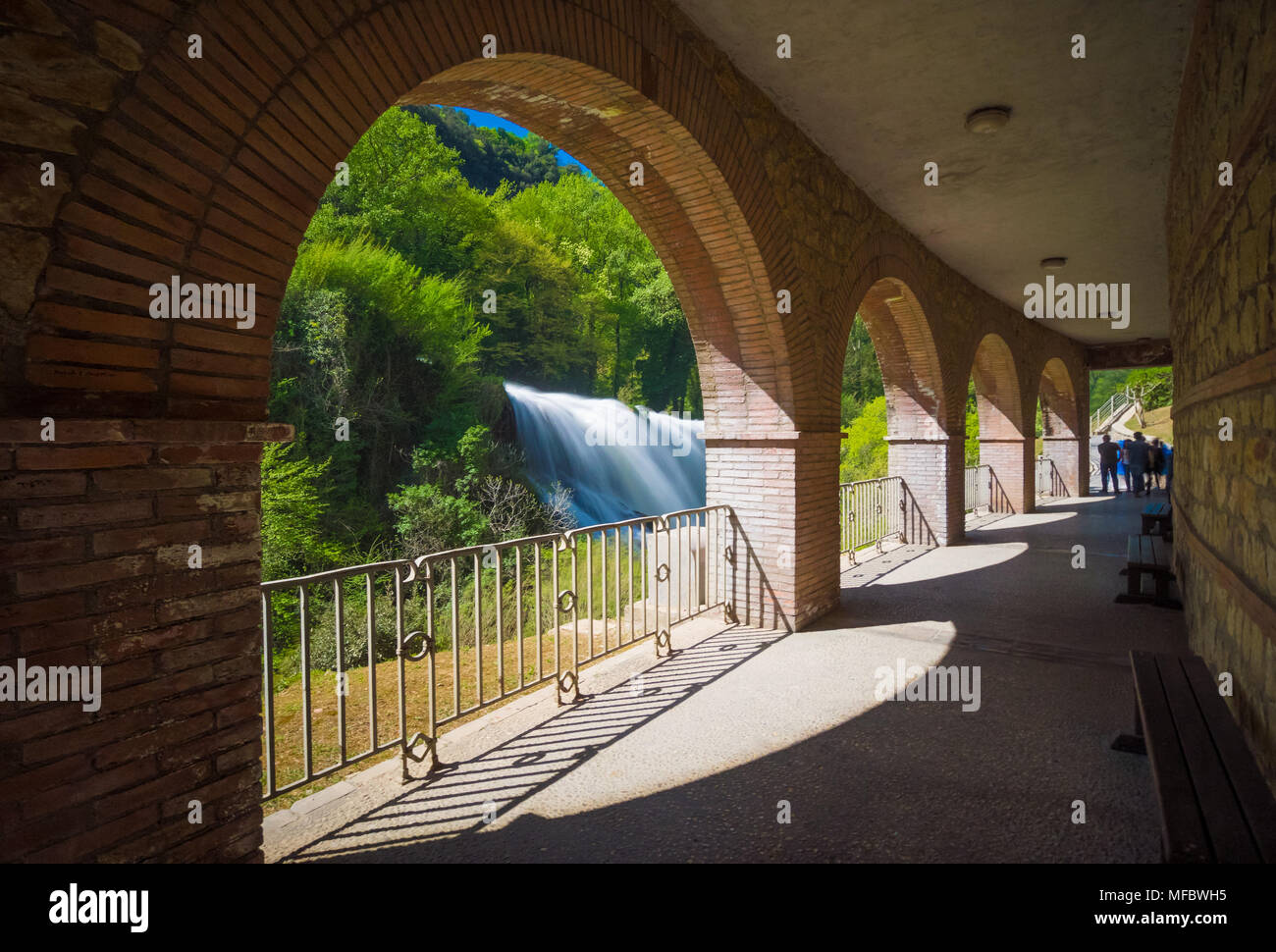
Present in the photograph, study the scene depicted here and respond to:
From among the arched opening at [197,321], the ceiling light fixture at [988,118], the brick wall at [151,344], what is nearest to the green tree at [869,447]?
the ceiling light fixture at [988,118]

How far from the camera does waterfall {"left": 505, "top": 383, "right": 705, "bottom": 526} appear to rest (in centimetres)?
1972

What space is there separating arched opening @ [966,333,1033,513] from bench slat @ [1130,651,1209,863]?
10902 mm

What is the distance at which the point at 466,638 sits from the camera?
1016cm

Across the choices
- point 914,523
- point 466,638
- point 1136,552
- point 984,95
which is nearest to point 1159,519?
point 1136,552

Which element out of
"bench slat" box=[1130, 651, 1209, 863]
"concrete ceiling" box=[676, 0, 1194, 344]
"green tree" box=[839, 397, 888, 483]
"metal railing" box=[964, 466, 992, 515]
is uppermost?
"concrete ceiling" box=[676, 0, 1194, 344]

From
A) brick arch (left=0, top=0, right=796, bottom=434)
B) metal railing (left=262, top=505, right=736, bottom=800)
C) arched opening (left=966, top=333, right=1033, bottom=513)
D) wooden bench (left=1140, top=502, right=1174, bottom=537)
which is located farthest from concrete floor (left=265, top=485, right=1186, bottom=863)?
arched opening (left=966, top=333, right=1033, bottom=513)

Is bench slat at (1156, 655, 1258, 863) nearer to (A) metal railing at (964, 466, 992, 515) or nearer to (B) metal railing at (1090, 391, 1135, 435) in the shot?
(A) metal railing at (964, 466, 992, 515)

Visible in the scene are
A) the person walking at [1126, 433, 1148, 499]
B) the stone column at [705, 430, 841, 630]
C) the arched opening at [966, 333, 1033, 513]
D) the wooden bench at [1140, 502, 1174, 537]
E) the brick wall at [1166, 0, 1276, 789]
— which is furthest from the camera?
the person walking at [1126, 433, 1148, 499]

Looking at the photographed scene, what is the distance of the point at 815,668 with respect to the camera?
4523 mm

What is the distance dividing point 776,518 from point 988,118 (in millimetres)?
3141

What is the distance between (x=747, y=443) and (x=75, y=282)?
14.6 feet

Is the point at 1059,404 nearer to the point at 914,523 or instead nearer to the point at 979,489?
the point at 979,489

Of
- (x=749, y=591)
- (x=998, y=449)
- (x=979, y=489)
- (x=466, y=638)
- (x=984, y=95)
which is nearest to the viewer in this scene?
(x=984, y=95)
